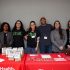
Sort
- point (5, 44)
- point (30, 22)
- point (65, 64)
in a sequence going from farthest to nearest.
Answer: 1. point (30, 22)
2. point (5, 44)
3. point (65, 64)

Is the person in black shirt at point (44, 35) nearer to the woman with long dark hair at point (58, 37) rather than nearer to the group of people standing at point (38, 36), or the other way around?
the group of people standing at point (38, 36)

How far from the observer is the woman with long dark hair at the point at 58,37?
178 inches

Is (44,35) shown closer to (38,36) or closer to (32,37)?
(38,36)

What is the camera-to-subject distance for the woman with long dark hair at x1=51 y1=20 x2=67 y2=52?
4527mm

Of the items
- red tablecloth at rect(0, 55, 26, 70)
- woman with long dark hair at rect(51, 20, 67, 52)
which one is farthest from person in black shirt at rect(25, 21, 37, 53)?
red tablecloth at rect(0, 55, 26, 70)

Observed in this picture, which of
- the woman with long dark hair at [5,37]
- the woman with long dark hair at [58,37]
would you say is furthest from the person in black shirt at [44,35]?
the woman with long dark hair at [5,37]

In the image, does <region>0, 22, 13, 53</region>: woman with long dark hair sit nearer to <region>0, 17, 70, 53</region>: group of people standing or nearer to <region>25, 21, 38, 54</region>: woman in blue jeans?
<region>0, 17, 70, 53</region>: group of people standing

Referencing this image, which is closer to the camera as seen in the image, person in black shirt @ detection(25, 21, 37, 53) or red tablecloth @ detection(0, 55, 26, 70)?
red tablecloth @ detection(0, 55, 26, 70)

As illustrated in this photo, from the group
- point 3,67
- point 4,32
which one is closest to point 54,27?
point 4,32

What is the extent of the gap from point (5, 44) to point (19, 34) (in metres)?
0.44

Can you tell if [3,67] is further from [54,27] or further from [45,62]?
[54,27]

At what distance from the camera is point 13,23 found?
496 cm

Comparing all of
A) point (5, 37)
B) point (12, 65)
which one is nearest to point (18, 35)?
point (5, 37)

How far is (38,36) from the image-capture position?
461 cm
